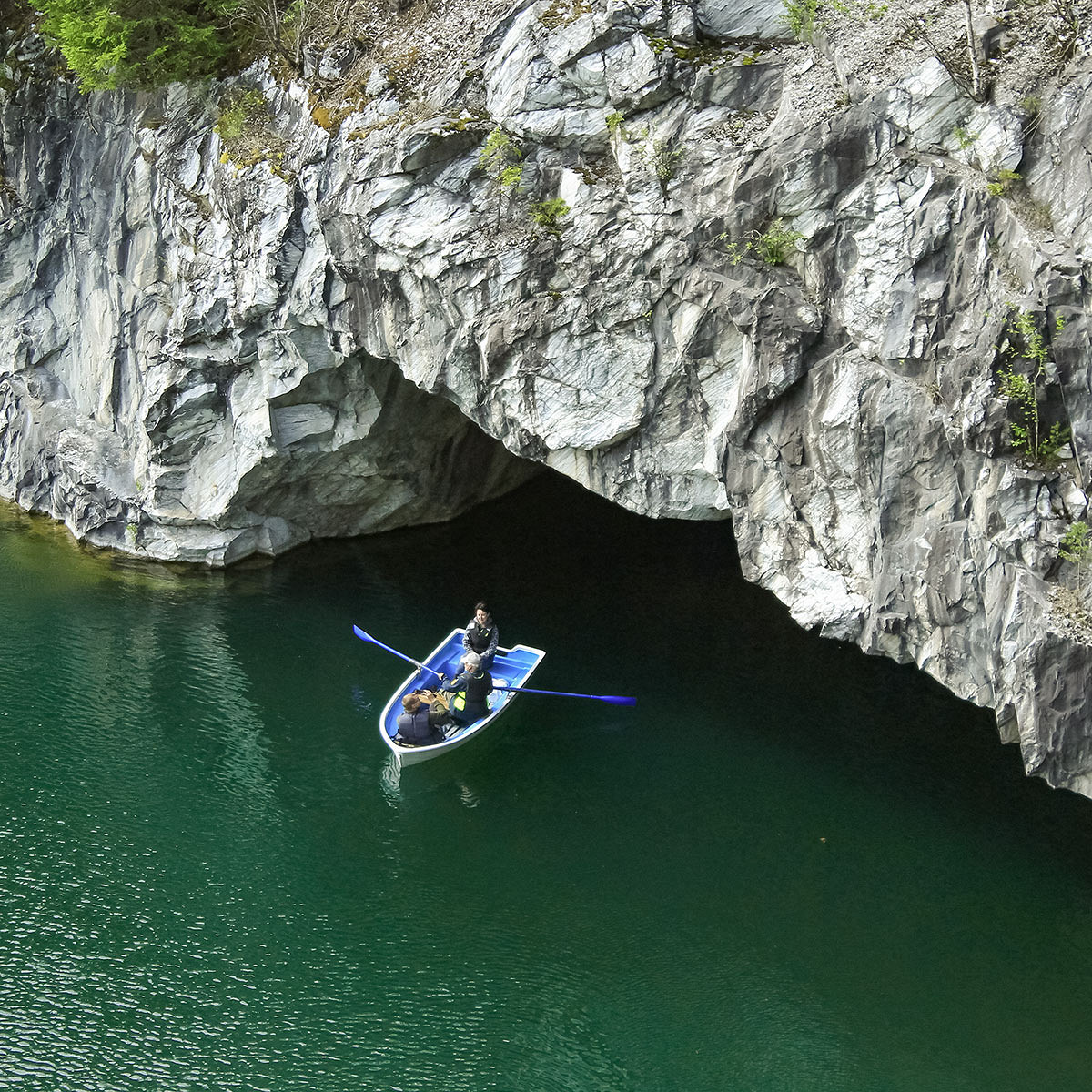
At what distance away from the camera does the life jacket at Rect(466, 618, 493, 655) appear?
17.7m

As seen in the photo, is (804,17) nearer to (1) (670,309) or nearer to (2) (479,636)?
(1) (670,309)

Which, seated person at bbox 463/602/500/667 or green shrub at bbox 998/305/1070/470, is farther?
seated person at bbox 463/602/500/667

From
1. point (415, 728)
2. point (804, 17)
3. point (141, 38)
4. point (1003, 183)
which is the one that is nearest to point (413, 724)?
point (415, 728)

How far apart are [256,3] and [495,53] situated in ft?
20.5

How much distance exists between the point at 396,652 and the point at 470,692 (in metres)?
2.04

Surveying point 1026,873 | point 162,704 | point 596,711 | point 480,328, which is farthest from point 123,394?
point 1026,873

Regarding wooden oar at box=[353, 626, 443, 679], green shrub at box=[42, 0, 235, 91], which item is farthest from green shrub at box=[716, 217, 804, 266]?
green shrub at box=[42, 0, 235, 91]

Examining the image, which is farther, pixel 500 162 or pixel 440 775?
pixel 440 775

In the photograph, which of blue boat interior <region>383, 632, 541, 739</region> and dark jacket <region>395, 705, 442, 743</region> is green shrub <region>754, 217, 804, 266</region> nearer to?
blue boat interior <region>383, 632, 541, 739</region>

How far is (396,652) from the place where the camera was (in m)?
18.0

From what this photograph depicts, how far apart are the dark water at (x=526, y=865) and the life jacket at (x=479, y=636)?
1.31 m

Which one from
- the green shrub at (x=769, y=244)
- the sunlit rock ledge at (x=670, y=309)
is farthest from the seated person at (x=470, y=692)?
the green shrub at (x=769, y=244)

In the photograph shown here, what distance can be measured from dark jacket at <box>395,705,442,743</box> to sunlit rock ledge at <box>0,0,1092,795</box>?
4506 mm

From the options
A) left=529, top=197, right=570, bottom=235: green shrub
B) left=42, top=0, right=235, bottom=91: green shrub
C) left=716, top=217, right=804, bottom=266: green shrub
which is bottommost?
left=716, top=217, right=804, bottom=266: green shrub
